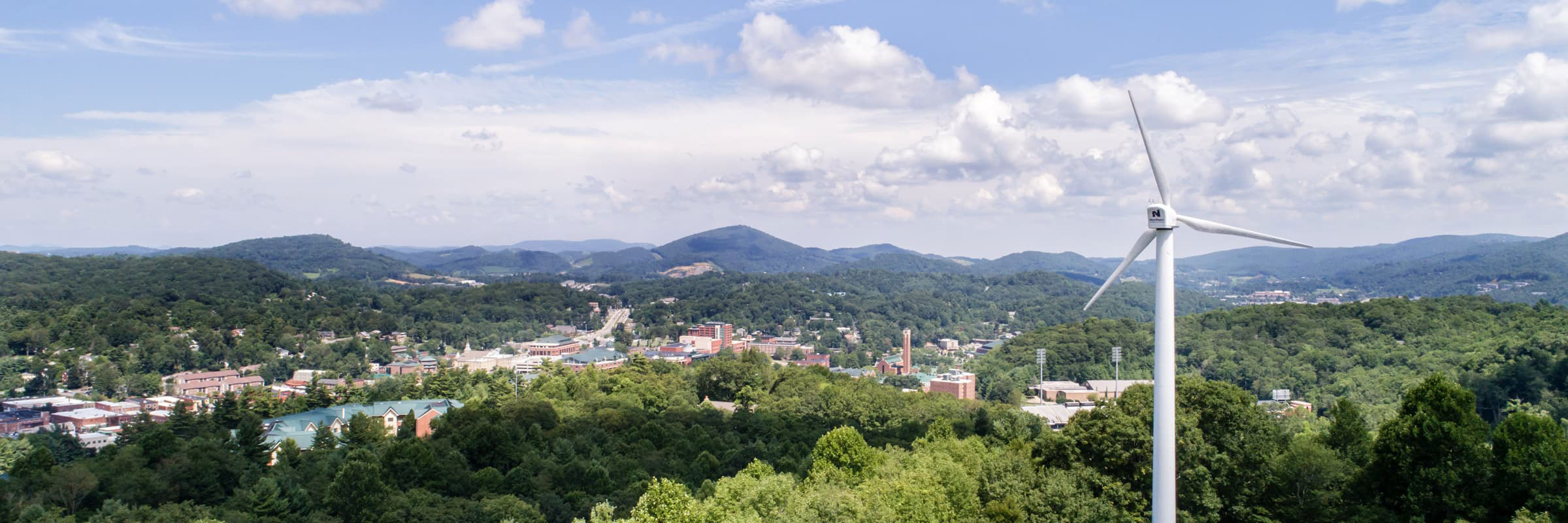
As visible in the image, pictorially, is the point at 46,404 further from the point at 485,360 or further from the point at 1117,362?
the point at 1117,362

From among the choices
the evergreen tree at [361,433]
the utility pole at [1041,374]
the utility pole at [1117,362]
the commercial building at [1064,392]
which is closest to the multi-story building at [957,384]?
the utility pole at [1041,374]

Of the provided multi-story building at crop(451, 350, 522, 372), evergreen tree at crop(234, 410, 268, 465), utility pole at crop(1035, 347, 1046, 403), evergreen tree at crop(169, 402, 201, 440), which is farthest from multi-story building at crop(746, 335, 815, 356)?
evergreen tree at crop(234, 410, 268, 465)

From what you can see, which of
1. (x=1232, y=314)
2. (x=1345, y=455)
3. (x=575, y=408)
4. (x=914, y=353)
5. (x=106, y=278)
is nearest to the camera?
(x=1345, y=455)

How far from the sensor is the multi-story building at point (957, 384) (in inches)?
3782

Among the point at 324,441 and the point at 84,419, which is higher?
the point at 324,441

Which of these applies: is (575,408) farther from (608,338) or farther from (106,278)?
(608,338)

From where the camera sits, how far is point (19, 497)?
3566 centimetres

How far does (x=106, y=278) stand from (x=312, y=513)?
396ft

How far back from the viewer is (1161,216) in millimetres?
17078

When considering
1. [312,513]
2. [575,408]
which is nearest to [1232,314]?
[575,408]

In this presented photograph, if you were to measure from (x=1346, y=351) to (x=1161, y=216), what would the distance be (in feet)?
261

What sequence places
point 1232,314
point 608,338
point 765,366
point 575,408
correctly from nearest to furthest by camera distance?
point 575,408, point 765,366, point 1232,314, point 608,338

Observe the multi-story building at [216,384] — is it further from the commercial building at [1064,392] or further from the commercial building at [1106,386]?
the commercial building at [1106,386]

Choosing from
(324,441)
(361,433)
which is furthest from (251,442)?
(361,433)
